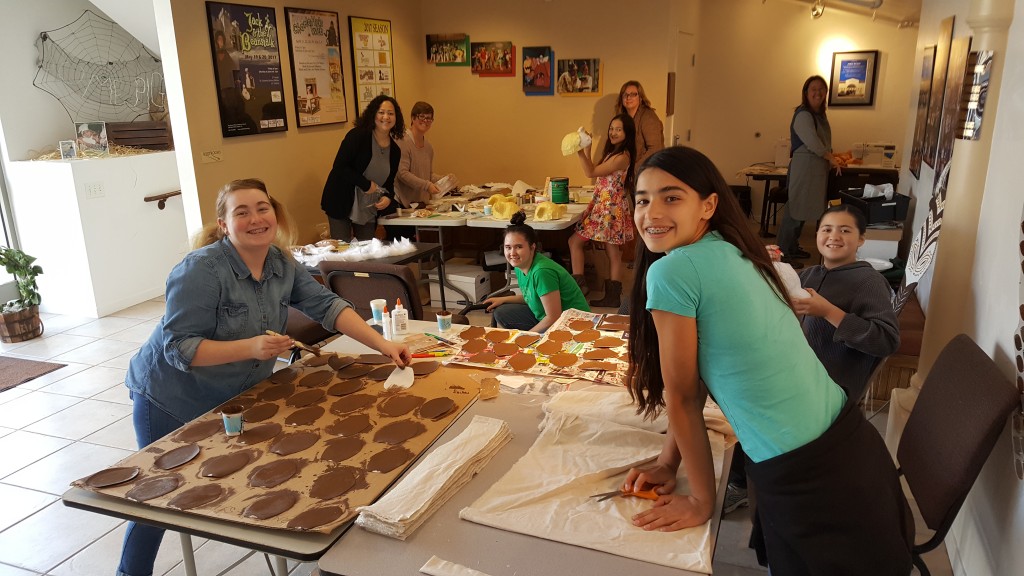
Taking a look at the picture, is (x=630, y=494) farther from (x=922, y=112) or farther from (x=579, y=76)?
(x=579, y=76)

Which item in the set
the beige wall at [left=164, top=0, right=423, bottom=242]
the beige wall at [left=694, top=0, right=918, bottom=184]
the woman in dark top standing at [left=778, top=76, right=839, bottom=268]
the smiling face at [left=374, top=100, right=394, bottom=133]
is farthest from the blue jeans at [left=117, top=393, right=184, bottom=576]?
the beige wall at [left=694, top=0, right=918, bottom=184]

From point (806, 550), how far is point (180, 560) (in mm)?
2230

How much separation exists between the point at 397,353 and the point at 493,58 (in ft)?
17.3

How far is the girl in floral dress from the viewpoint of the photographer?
4.89m

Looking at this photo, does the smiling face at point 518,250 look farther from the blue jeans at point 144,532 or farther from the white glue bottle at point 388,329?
the blue jeans at point 144,532

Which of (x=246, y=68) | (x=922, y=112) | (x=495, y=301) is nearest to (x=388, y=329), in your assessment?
(x=495, y=301)

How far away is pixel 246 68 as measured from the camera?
182 inches

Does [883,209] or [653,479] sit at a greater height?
[883,209]

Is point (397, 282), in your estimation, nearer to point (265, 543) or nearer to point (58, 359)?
point (265, 543)

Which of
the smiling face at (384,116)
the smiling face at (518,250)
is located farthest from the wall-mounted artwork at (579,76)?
the smiling face at (518,250)

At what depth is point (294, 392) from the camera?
212cm

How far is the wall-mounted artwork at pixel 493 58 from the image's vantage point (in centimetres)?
679

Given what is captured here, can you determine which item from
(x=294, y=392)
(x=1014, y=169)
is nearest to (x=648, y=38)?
(x=1014, y=169)

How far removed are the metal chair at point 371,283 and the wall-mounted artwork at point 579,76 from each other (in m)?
4.04
